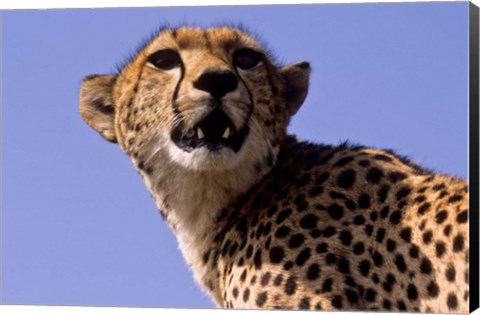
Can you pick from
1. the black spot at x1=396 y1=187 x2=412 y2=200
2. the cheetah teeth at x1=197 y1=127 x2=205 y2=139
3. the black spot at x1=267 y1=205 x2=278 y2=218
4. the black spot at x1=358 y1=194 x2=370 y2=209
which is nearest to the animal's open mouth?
the cheetah teeth at x1=197 y1=127 x2=205 y2=139

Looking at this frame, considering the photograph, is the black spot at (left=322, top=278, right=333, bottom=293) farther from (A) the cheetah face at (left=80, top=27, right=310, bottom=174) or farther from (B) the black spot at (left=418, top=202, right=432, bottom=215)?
(A) the cheetah face at (left=80, top=27, right=310, bottom=174)

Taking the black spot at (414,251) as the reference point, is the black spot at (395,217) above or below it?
above

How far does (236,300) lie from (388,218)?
20.4 inches

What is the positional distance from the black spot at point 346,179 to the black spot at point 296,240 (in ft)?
0.71

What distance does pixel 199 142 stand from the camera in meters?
3.65

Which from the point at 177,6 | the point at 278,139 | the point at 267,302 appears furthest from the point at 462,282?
the point at 177,6

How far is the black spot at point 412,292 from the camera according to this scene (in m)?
3.38

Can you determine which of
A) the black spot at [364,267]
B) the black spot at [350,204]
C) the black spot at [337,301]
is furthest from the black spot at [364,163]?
the black spot at [337,301]

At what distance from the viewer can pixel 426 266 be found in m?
3.35

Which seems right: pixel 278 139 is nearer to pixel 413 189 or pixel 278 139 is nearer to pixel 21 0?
pixel 413 189

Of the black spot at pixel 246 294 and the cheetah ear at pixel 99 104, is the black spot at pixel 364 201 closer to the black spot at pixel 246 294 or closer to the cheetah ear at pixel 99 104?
the black spot at pixel 246 294

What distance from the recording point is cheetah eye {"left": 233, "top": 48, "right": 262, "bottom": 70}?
387 centimetres

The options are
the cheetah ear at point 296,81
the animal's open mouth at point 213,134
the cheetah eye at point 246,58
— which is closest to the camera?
the animal's open mouth at point 213,134

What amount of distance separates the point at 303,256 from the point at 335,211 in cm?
18
